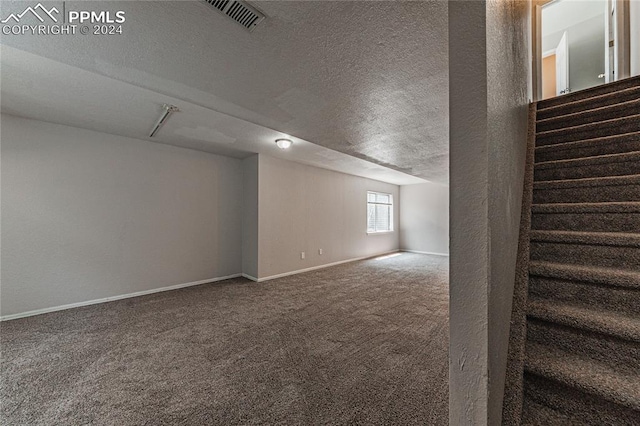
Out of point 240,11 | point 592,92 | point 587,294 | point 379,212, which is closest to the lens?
point 587,294

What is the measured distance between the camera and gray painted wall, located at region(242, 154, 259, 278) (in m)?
4.89

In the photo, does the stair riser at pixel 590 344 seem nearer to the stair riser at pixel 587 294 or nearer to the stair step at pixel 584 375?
the stair step at pixel 584 375

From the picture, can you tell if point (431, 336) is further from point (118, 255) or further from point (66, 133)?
point (66, 133)

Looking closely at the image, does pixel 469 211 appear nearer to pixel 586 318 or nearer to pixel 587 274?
pixel 586 318

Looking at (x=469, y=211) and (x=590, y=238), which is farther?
(x=590, y=238)

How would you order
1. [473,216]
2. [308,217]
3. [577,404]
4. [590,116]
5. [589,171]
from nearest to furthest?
1. [473,216]
2. [577,404]
3. [589,171]
4. [590,116]
5. [308,217]

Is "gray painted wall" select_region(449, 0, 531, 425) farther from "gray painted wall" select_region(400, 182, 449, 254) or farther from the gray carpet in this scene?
"gray painted wall" select_region(400, 182, 449, 254)

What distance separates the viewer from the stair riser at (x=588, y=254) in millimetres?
1251

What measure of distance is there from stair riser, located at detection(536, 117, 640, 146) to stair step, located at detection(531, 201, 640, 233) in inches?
33.8

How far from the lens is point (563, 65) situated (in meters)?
4.48

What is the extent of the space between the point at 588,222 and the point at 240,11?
2.33 metres

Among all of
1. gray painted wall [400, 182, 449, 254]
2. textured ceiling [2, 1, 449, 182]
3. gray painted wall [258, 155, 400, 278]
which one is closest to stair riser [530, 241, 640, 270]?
textured ceiling [2, 1, 449, 182]

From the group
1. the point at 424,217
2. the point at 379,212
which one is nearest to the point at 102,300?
the point at 379,212

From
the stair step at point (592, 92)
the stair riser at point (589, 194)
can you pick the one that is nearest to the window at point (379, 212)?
the stair step at point (592, 92)
